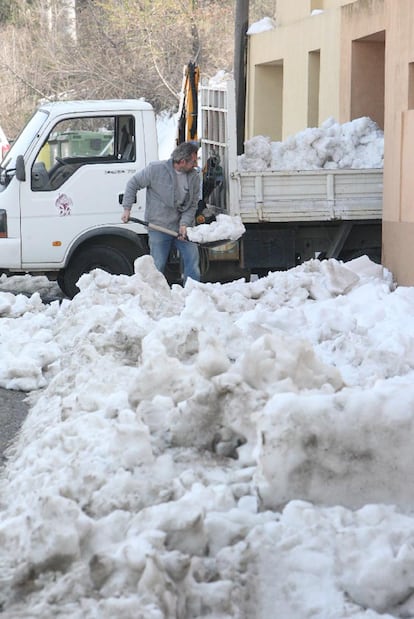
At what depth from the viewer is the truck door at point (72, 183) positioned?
12.0 metres

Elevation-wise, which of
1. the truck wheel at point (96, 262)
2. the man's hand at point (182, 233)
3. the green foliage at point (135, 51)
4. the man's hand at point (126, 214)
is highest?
the green foliage at point (135, 51)

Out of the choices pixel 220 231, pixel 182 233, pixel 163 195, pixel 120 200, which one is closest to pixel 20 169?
pixel 120 200

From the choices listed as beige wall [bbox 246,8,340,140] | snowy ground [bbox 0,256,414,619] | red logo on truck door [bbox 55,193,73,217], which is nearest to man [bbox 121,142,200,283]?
red logo on truck door [bbox 55,193,73,217]

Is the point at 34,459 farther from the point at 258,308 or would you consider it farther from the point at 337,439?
the point at 258,308

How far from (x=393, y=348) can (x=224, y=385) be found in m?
3.15

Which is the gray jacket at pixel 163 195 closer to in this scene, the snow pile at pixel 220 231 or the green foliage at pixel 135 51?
the snow pile at pixel 220 231

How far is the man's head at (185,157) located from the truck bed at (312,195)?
734mm

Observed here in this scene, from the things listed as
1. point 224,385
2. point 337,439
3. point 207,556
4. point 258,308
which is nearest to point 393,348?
point 258,308

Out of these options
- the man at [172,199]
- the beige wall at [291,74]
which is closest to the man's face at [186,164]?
the man at [172,199]

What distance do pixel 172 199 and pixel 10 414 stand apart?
4.43m

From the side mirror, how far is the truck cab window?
12cm

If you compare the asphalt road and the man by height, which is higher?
the man

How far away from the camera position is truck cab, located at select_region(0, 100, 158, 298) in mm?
12039

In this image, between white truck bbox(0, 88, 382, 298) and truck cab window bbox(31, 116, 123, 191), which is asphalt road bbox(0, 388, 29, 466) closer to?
white truck bbox(0, 88, 382, 298)
